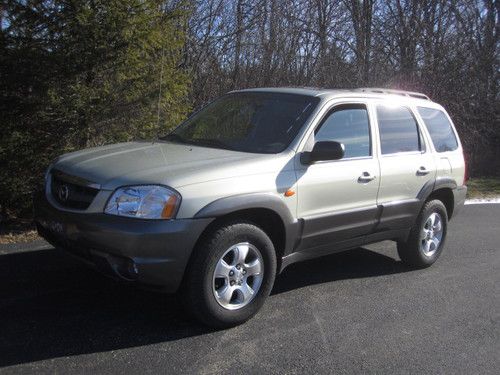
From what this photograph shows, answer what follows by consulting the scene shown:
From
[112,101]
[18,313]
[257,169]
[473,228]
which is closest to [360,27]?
[473,228]

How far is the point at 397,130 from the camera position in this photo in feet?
18.4

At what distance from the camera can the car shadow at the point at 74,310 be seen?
3734 millimetres

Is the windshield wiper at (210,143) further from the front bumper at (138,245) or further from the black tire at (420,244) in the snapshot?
the black tire at (420,244)

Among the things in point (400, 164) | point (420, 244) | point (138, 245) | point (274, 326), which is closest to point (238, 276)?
point (274, 326)

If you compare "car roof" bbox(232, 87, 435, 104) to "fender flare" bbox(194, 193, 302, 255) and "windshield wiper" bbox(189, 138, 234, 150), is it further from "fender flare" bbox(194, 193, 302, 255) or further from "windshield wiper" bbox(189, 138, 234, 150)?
"fender flare" bbox(194, 193, 302, 255)

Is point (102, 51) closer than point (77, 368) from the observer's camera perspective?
No

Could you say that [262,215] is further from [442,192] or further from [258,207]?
[442,192]

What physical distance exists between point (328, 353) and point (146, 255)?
145 cm

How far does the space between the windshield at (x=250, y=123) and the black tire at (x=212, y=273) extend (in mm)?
747

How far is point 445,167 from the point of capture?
20.0ft

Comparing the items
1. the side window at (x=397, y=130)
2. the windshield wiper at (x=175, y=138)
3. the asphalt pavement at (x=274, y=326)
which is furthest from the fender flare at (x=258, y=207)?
the side window at (x=397, y=130)

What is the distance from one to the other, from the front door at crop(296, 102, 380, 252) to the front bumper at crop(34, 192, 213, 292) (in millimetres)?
1056

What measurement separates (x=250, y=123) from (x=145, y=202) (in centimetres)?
160

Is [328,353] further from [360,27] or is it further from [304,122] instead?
[360,27]
